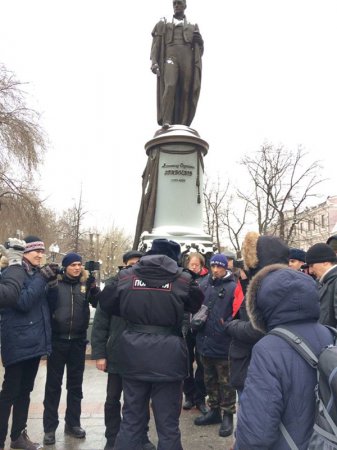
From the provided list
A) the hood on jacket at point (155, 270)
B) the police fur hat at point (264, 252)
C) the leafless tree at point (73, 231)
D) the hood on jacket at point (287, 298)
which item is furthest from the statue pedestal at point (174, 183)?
the leafless tree at point (73, 231)

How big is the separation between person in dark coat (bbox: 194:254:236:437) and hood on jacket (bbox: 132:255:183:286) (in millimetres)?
1439

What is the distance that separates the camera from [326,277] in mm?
3916

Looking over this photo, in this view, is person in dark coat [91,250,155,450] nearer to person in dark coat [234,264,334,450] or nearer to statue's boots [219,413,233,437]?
statue's boots [219,413,233,437]

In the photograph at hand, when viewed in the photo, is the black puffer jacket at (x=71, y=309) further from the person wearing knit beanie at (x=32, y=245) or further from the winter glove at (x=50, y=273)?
the person wearing knit beanie at (x=32, y=245)

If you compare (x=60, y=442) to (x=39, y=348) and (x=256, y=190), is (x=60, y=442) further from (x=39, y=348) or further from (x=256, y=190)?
(x=256, y=190)

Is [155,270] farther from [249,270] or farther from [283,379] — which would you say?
[283,379]

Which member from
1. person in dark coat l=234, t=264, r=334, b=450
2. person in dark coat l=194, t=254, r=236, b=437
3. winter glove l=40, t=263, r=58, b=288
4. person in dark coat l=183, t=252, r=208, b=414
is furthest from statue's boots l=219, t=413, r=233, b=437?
person in dark coat l=234, t=264, r=334, b=450

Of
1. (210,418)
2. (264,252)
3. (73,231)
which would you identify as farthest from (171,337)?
(73,231)

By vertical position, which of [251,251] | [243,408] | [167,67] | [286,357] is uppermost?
[167,67]

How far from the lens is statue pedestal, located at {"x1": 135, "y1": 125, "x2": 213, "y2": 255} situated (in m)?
9.27

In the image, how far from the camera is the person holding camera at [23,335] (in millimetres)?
4156

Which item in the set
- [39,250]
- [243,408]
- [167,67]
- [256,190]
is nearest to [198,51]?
[167,67]

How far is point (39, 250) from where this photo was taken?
4.45 m

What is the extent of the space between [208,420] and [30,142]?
14295 millimetres
